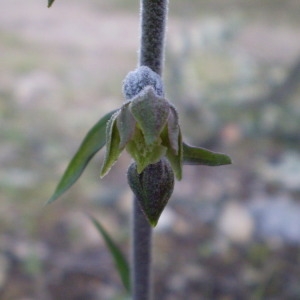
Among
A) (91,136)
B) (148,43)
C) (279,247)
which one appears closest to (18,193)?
(279,247)

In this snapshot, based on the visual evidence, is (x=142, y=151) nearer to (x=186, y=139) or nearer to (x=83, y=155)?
(x=83, y=155)

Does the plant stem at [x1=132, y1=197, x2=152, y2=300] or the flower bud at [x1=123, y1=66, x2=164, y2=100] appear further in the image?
the plant stem at [x1=132, y1=197, x2=152, y2=300]

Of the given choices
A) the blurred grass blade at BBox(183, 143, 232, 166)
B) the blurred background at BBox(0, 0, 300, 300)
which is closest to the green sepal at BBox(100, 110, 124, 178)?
the blurred grass blade at BBox(183, 143, 232, 166)

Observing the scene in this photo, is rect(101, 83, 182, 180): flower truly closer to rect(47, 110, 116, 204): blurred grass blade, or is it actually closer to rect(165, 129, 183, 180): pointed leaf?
rect(165, 129, 183, 180): pointed leaf

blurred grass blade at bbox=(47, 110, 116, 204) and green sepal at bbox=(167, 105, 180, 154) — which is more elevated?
green sepal at bbox=(167, 105, 180, 154)

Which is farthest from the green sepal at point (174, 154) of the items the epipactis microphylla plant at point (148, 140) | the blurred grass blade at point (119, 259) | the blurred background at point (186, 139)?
the blurred background at point (186, 139)

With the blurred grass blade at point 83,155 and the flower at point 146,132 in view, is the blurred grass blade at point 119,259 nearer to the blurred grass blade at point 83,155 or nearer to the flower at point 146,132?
the blurred grass blade at point 83,155
